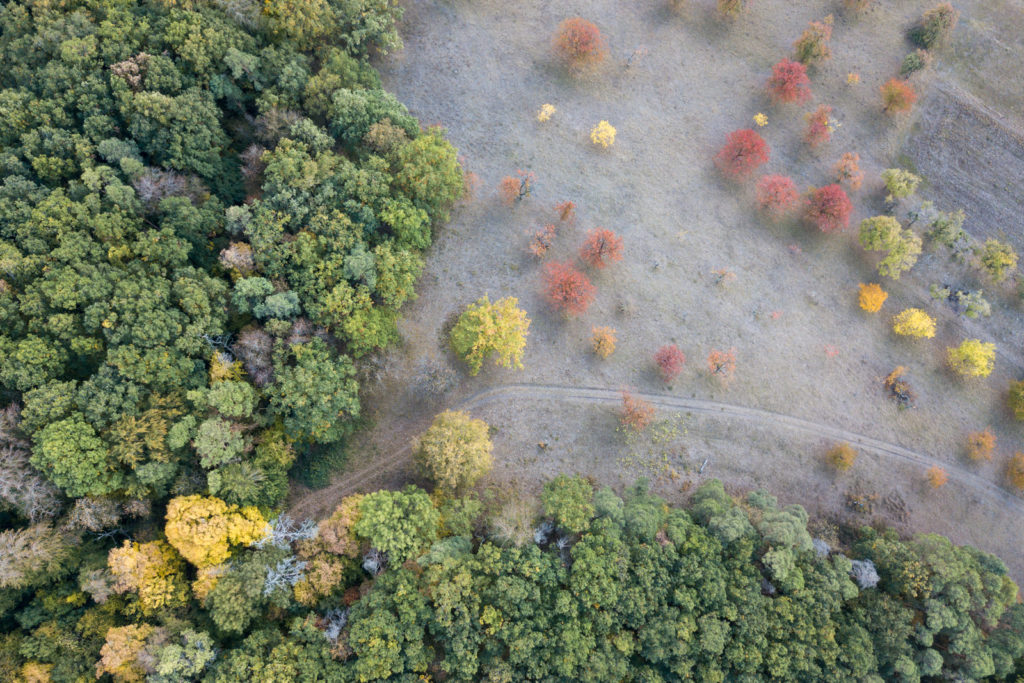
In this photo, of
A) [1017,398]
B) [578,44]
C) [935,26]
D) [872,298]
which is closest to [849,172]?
[872,298]

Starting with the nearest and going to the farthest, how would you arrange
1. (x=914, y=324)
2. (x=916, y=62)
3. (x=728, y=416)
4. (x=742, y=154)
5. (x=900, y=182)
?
(x=728, y=416), (x=914, y=324), (x=900, y=182), (x=742, y=154), (x=916, y=62)

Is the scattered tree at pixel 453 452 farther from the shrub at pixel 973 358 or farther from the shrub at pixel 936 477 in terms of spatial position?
the shrub at pixel 973 358

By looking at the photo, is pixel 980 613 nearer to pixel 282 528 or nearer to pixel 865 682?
pixel 865 682

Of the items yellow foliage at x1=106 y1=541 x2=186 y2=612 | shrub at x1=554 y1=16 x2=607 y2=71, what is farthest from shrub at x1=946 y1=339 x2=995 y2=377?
yellow foliage at x1=106 y1=541 x2=186 y2=612

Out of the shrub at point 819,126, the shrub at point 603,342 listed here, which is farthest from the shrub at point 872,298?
the shrub at point 603,342

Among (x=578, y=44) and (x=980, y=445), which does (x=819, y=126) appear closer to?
(x=578, y=44)

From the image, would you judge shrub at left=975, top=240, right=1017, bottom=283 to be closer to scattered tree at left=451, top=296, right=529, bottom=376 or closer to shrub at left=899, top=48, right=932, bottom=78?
shrub at left=899, top=48, right=932, bottom=78
